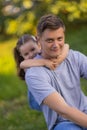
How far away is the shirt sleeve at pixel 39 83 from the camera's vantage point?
3615mm

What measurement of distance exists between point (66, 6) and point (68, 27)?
4.71 feet

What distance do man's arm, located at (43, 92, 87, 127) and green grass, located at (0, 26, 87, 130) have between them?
2.11m

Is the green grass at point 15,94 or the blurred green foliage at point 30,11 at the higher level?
the blurred green foliage at point 30,11

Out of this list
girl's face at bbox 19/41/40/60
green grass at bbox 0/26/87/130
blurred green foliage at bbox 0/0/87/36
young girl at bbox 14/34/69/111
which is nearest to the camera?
young girl at bbox 14/34/69/111

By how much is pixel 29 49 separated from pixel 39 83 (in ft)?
1.99

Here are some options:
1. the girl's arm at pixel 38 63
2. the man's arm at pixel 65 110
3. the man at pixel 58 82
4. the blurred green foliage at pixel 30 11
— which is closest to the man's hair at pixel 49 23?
the man at pixel 58 82

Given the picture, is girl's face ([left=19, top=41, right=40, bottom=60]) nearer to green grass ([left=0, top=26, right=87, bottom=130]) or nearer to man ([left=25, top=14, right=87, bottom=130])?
man ([left=25, top=14, right=87, bottom=130])

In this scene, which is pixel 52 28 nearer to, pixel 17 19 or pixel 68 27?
pixel 17 19

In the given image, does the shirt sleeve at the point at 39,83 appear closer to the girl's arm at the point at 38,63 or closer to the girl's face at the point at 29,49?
the girl's arm at the point at 38,63

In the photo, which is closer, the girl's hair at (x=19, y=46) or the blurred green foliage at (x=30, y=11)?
the girl's hair at (x=19, y=46)

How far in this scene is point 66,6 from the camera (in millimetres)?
9773

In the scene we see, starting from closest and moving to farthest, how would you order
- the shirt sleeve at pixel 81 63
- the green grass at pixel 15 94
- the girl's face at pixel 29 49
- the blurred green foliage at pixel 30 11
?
1. the shirt sleeve at pixel 81 63
2. the girl's face at pixel 29 49
3. the green grass at pixel 15 94
4. the blurred green foliage at pixel 30 11

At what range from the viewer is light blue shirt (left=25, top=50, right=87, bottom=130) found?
3656mm

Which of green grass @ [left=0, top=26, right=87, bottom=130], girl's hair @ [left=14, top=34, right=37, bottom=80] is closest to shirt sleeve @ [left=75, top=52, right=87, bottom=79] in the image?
girl's hair @ [left=14, top=34, right=37, bottom=80]
